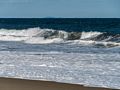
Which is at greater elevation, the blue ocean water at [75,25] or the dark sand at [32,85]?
the dark sand at [32,85]

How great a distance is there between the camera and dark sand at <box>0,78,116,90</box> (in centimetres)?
375

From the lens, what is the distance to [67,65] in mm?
9156

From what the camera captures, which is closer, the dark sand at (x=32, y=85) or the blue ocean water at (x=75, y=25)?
the dark sand at (x=32, y=85)

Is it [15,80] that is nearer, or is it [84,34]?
[15,80]

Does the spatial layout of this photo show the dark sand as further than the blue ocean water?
No

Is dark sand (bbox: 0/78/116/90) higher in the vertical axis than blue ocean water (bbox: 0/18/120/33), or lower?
higher

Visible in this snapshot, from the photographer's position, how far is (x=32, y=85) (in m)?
3.92

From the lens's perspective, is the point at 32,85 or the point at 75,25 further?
the point at 75,25

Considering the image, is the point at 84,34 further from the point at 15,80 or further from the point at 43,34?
the point at 15,80

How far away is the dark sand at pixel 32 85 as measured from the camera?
375 cm

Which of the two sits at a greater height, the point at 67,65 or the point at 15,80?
the point at 15,80

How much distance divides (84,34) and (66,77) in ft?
50.5

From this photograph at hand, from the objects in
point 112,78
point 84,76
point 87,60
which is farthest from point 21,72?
point 87,60

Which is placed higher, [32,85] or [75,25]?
[32,85]
